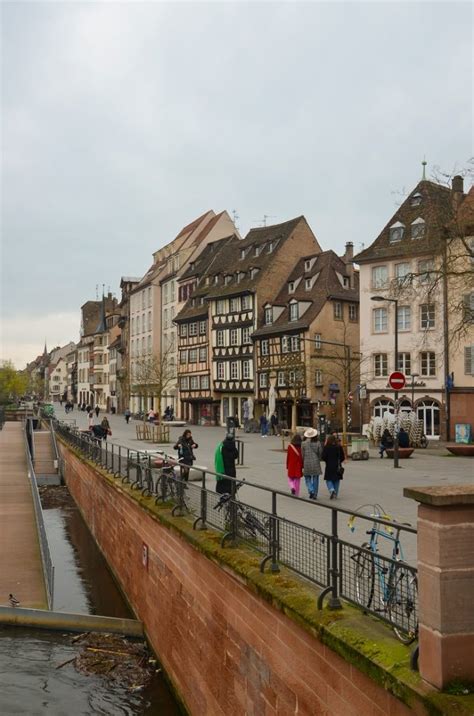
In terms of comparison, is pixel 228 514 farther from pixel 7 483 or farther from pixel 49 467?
pixel 49 467

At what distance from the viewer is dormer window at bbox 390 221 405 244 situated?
43.8m

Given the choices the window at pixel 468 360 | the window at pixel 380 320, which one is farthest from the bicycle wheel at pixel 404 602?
the window at pixel 380 320

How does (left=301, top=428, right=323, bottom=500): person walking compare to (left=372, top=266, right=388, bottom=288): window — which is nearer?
(left=301, top=428, right=323, bottom=500): person walking

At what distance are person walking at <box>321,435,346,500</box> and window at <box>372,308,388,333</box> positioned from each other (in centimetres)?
2882

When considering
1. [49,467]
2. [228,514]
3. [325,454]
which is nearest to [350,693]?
[228,514]

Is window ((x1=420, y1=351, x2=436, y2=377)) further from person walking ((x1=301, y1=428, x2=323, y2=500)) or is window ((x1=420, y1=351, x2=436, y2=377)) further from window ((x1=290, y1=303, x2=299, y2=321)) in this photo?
person walking ((x1=301, y1=428, x2=323, y2=500))

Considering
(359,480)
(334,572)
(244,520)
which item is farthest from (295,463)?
(334,572)

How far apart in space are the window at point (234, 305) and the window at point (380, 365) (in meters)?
15.4

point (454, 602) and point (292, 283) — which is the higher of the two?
point (292, 283)

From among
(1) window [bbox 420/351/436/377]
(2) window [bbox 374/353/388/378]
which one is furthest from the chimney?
(1) window [bbox 420/351/436/377]

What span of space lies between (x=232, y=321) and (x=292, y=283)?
5920 millimetres

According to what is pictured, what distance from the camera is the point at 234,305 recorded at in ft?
187

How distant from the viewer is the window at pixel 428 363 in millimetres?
40750

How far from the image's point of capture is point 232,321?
57.1 metres
